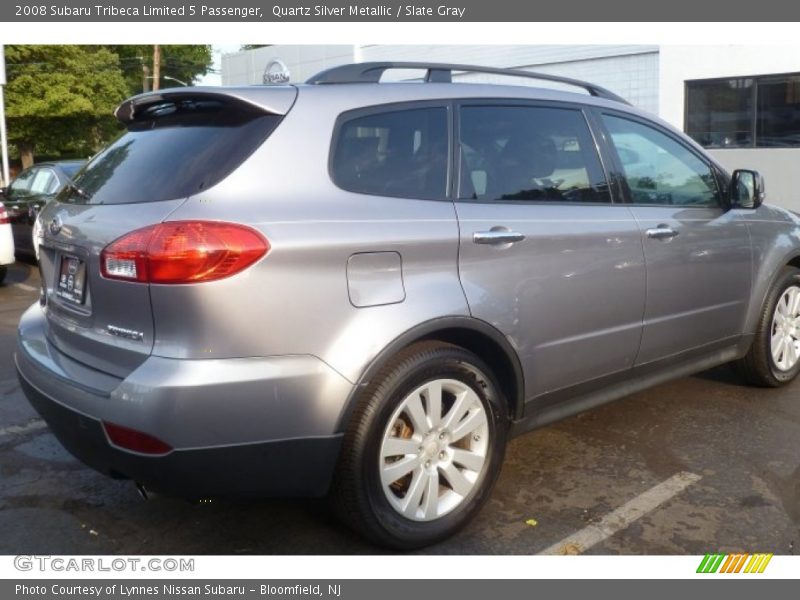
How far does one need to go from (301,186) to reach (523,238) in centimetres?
101

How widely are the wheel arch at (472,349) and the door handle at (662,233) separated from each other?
3.63 feet

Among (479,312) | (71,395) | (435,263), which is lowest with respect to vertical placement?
(71,395)

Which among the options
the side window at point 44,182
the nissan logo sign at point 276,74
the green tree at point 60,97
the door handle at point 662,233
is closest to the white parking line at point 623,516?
the door handle at point 662,233

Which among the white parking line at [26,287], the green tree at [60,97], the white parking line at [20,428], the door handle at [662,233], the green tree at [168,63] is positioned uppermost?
the green tree at [168,63]

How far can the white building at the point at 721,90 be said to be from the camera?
13.9 meters

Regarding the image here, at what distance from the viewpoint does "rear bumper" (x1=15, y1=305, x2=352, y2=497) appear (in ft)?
8.43

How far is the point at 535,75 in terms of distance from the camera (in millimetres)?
4082

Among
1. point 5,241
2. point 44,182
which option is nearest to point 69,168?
point 44,182

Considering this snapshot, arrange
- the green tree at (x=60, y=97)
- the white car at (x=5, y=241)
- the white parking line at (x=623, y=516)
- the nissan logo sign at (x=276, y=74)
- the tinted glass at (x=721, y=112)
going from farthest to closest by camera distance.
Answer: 1. the green tree at (x=60, y=97)
2. the tinted glass at (x=721, y=112)
3. the white car at (x=5, y=241)
4. the nissan logo sign at (x=276, y=74)
5. the white parking line at (x=623, y=516)

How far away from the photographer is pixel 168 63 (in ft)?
167

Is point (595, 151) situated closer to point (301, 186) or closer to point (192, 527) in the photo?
point (301, 186)

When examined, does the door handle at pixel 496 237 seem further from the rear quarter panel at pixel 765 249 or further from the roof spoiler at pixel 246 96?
the rear quarter panel at pixel 765 249

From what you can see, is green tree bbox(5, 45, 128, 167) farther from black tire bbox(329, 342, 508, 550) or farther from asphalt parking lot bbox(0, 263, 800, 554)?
black tire bbox(329, 342, 508, 550)
